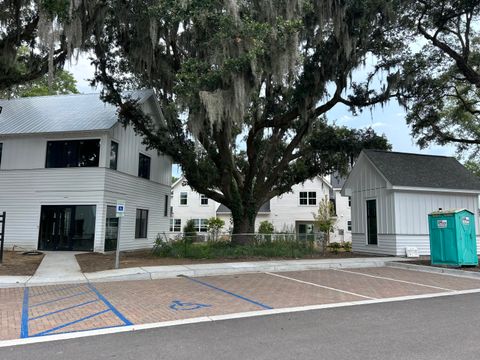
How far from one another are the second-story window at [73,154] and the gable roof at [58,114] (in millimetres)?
690

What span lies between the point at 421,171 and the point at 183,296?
45.0ft

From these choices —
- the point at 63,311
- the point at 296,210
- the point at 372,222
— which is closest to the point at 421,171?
the point at 372,222

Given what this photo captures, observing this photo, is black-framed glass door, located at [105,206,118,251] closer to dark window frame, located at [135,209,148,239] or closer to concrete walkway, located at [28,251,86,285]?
dark window frame, located at [135,209,148,239]

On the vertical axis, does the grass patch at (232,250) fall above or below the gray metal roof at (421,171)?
below

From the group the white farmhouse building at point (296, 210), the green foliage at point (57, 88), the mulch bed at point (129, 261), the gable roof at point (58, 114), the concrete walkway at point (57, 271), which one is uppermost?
the green foliage at point (57, 88)

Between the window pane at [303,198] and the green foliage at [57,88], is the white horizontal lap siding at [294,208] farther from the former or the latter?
the green foliage at [57,88]

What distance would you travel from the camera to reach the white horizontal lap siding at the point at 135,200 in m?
18.6

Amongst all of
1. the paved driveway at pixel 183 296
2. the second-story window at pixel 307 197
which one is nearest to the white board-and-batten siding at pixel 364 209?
the paved driveway at pixel 183 296

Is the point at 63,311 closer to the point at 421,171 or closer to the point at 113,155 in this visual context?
the point at 113,155

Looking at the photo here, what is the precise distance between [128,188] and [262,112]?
7.71 m

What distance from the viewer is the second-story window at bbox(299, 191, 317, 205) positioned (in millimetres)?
34250

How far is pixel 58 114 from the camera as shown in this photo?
20.5m

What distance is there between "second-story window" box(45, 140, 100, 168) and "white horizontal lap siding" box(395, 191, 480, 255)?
1361cm

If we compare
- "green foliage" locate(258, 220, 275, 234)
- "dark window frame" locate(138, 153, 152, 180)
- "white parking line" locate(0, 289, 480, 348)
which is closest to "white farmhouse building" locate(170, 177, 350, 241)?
"green foliage" locate(258, 220, 275, 234)
